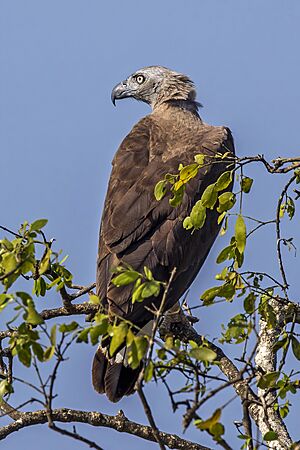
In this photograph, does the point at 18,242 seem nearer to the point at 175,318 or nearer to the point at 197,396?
the point at 197,396

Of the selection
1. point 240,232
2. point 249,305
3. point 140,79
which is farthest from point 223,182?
point 140,79

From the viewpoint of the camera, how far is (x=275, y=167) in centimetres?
414

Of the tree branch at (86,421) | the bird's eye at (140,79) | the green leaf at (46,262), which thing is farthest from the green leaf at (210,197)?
the bird's eye at (140,79)

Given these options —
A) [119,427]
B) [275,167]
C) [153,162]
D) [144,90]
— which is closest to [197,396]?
[275,167]

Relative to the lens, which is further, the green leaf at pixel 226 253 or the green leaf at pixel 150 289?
the green leaf at pixel 226 253

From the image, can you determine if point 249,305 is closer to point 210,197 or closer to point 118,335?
point 210,197

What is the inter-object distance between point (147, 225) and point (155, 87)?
3.23 m

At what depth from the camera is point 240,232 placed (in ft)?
13.4

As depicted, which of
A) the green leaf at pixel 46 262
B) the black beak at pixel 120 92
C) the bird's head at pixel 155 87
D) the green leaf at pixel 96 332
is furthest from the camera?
the black beak at pixel 120 92

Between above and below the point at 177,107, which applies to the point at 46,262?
below

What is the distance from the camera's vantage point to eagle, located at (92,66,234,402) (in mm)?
5602

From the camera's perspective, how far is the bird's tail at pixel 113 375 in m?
5.50

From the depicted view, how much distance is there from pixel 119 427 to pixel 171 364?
55.7 inches

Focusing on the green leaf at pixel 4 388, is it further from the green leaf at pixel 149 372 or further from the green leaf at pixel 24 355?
the green leaf at pixel 149 372
